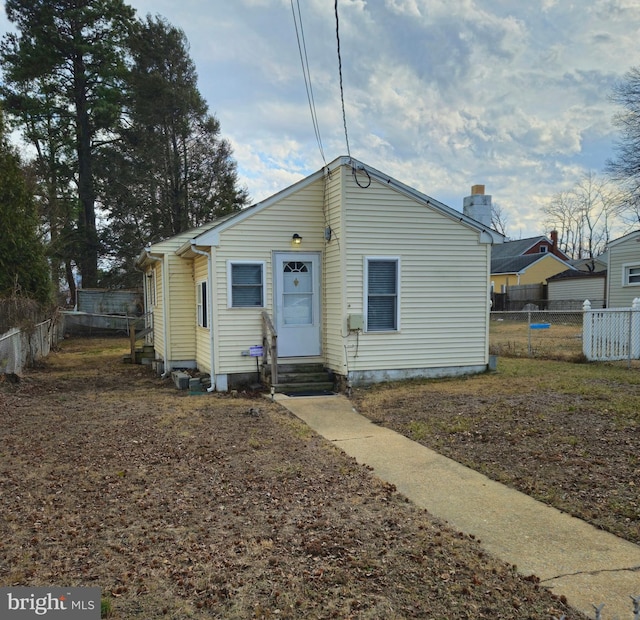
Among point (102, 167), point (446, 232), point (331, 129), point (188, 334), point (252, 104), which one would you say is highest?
point (102, 167)

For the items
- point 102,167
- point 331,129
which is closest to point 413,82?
point 331,129

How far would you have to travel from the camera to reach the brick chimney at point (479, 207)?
38.2ft

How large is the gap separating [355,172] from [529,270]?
104ft

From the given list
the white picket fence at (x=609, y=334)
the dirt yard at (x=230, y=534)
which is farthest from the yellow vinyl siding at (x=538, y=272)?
the dirt yard at (x=230, y=534)

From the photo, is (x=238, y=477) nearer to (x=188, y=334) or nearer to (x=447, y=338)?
(x=447, y=338)

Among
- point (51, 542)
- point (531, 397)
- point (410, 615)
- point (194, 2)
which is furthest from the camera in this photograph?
point (194, 2)

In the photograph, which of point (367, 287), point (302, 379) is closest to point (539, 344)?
point (367, 287)

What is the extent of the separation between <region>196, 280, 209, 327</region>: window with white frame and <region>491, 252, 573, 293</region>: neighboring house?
29683 millimetres

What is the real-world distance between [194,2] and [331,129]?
135 inches

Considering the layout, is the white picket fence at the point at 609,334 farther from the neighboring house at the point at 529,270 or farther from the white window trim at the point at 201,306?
the neighboring house at the point at 529,270

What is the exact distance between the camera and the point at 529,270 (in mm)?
37094

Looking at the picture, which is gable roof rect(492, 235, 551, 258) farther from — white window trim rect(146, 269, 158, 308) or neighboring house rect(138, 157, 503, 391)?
neighboring house rect(138, 157, 503, 391)

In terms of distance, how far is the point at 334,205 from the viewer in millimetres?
9484

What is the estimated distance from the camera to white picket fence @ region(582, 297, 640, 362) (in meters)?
11.5
